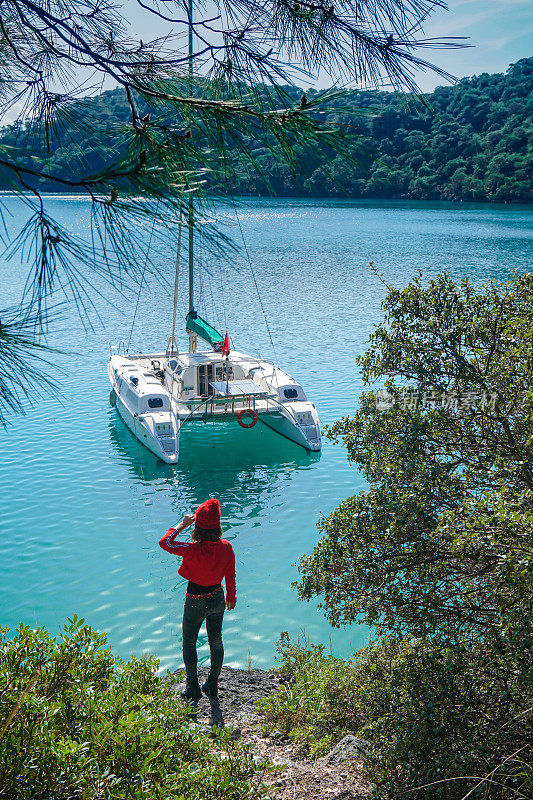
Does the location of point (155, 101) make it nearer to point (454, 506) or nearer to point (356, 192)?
point (454, 506)

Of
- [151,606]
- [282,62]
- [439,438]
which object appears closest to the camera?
[282,62]

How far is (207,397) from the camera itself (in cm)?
1664

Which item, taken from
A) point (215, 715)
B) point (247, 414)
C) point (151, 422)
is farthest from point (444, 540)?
point (247, 414)

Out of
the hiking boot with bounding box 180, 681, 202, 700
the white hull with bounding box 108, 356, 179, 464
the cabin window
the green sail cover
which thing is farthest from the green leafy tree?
the green sail cover

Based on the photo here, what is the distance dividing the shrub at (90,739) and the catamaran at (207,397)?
11580 mm

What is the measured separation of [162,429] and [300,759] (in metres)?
11.5

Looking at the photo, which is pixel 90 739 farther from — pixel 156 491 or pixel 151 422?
pixel 151 422

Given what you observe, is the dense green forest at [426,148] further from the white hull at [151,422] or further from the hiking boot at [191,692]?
the white hull at [151,422]

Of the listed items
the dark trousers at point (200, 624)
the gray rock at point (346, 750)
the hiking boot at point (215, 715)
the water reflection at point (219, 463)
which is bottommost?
the water reflection at point (219, 463)

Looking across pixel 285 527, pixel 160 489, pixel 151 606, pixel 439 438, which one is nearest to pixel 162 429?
pixel 160 489

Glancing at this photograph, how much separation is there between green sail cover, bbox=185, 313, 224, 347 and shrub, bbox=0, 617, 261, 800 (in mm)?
14277

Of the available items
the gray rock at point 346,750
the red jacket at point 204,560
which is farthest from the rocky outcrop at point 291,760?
the red jacket at point 204,560

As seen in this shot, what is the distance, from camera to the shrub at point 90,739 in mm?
3029

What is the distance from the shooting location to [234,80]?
12.0ft
